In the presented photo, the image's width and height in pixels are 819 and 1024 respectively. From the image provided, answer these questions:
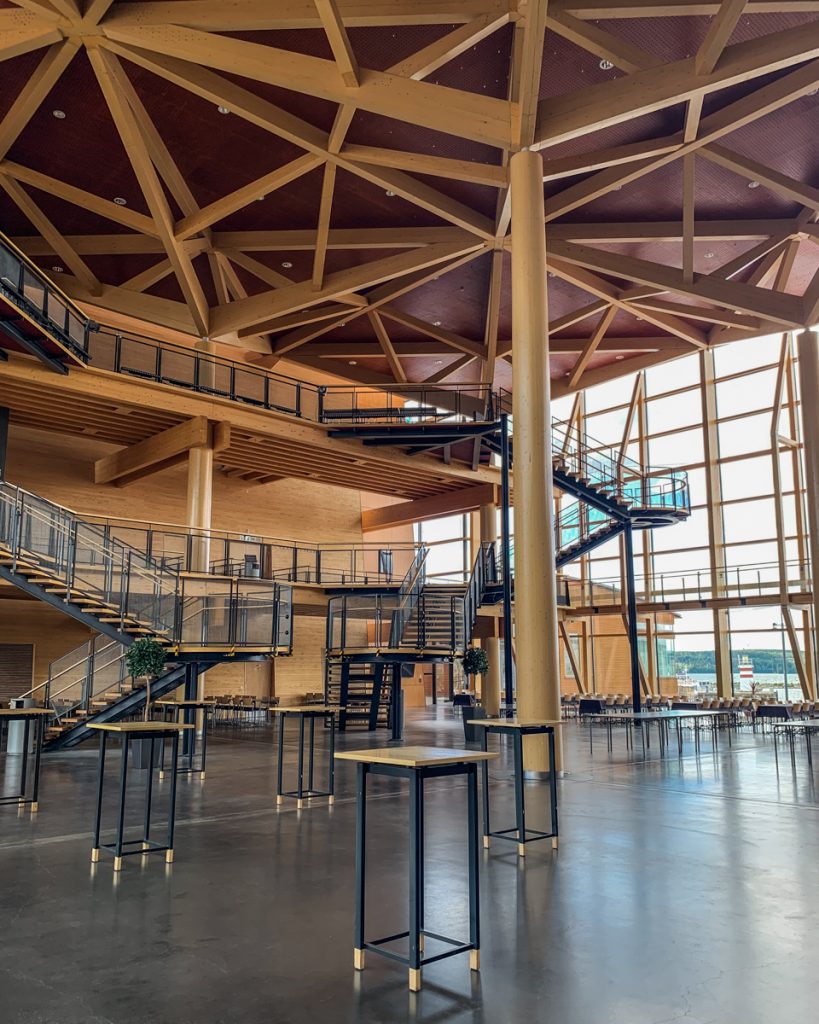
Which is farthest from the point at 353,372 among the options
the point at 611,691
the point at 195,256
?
the point at 611,691

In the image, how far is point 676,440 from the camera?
33719 mm

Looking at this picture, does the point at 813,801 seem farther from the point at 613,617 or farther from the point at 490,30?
the point at 613,617

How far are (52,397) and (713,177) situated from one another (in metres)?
16.2

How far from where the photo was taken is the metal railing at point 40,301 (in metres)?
15.4

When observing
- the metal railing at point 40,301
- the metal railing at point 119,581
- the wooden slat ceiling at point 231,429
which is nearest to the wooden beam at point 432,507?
the wooden slat ceiling at point 231,429

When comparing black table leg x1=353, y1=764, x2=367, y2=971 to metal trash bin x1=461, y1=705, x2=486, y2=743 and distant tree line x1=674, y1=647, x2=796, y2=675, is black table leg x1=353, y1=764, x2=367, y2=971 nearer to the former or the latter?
metal trash bin x1=461, y1=705, x2=486, y2=743

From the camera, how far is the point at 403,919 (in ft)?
16.3

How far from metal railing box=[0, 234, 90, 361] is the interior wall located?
274 inches

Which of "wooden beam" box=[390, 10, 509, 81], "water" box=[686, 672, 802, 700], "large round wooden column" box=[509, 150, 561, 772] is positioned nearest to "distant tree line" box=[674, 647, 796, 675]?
"water" box=[686, 672, 802, 700]

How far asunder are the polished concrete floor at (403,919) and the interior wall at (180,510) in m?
15.3

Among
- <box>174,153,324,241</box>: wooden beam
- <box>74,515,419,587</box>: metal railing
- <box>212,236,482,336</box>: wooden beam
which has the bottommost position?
<box>74,515,419,587</box>: metal railing

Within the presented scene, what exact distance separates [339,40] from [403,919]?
464 inches

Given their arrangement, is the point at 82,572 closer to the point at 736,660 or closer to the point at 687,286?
the point at 687,286

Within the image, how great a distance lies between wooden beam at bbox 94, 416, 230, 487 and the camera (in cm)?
2091
